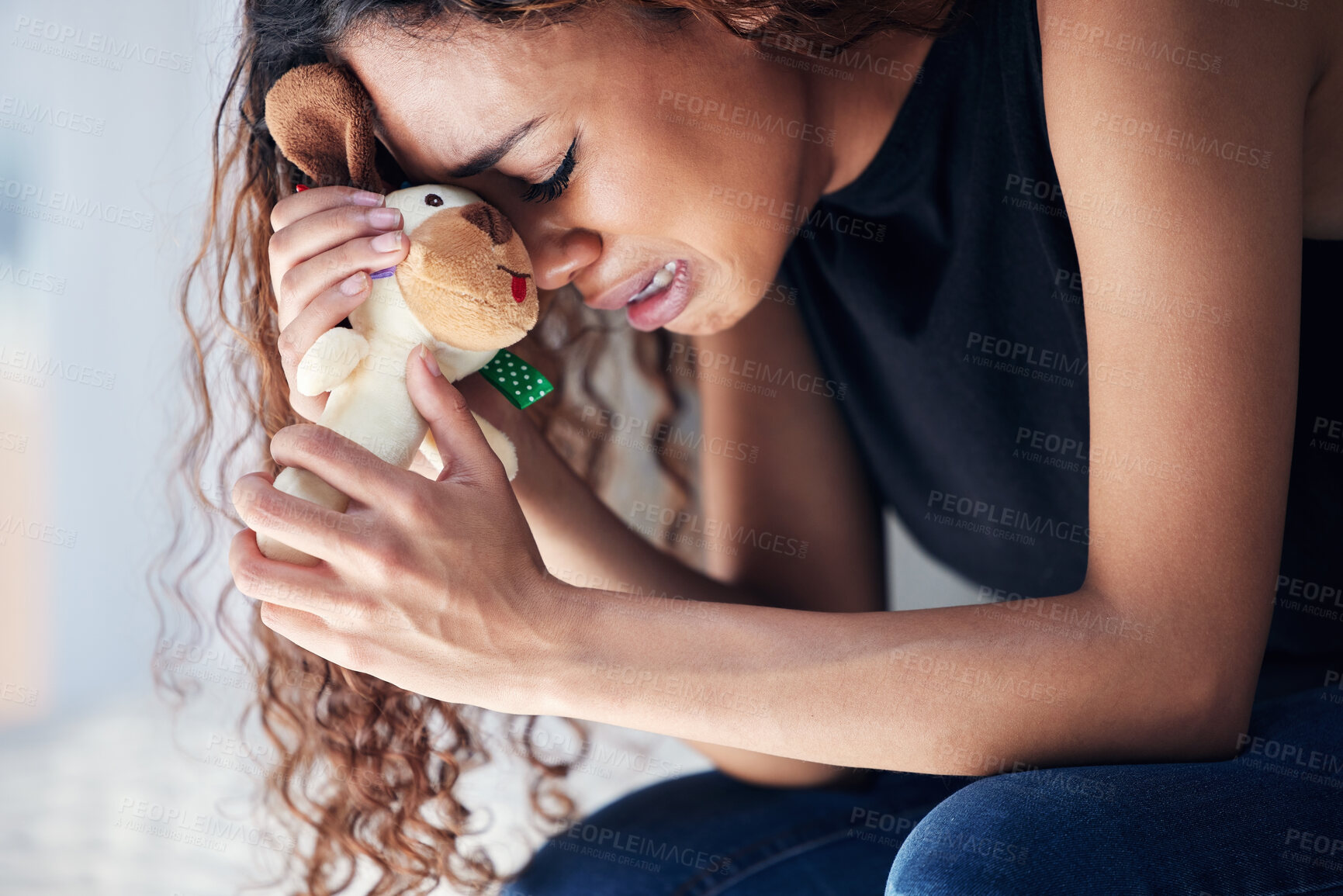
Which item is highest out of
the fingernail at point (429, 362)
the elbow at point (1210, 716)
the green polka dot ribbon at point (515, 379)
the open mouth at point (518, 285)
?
the open mouth at point (518, 285)

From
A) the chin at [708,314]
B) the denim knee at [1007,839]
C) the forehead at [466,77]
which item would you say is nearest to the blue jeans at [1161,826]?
the denim knee at [1007,839]

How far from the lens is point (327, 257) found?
2.83 feet

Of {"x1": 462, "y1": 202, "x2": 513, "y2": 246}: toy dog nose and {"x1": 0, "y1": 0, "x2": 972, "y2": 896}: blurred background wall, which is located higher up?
{"x1": 462, "y1": 202, "x2": 513, "y2": 246}: toy dog nose

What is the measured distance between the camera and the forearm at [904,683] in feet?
2.50

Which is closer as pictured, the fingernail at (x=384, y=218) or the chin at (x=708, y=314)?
the fingernail at (x=384, y=218)

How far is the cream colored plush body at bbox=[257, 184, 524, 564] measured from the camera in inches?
32.3

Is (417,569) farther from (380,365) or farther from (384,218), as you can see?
(384,218)

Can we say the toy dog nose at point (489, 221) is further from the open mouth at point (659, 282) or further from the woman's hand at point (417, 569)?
the open mouth at point (659, 282)

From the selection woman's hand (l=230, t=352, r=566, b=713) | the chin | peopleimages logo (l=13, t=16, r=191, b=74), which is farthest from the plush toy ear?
peopleimages logo (l=13, t=16, r=191, b=74)

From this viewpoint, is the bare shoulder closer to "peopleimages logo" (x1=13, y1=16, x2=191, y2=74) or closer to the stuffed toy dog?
the stuffed toy dog

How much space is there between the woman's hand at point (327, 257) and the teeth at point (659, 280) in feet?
1.02

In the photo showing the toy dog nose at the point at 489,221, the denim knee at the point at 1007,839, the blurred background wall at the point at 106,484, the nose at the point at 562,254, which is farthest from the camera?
the blurred background wall at the point at 106,484

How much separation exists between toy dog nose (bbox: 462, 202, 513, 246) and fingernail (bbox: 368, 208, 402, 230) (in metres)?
0.06

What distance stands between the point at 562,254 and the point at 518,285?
112 mm
